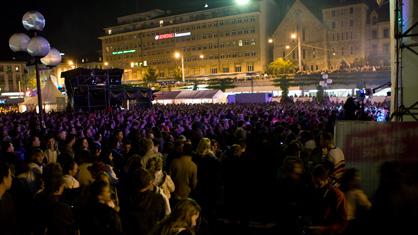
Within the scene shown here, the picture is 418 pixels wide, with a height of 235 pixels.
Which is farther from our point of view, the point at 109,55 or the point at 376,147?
the point at 109,55

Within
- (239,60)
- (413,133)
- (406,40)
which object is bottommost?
(413,133)

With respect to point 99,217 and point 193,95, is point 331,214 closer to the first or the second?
point 99,217

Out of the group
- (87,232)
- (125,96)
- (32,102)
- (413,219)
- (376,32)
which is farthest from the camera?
(376,32)

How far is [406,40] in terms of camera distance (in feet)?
35.7

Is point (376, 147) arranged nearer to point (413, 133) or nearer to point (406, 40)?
point (413, 133)

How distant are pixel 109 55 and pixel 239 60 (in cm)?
3803

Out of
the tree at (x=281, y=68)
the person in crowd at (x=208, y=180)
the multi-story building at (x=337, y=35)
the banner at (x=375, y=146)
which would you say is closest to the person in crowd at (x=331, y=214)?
the person in crowd at (x=208, y=180)

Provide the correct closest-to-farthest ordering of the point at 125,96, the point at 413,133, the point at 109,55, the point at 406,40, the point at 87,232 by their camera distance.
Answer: the point at 87,232 < the point at 413,133 < the point at 406,40 < the point at 125,96 < the point at 109,55

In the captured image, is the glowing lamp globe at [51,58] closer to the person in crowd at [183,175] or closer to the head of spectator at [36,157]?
the head of spectator at [36,157]

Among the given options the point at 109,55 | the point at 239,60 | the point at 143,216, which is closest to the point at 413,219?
the point at 143,216

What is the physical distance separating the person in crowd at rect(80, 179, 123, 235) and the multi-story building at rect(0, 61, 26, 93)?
102 metres

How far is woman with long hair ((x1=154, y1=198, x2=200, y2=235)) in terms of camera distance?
10.4 ft

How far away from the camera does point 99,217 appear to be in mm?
3746

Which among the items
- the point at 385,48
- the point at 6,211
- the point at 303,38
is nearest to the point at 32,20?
the point at 6,211
